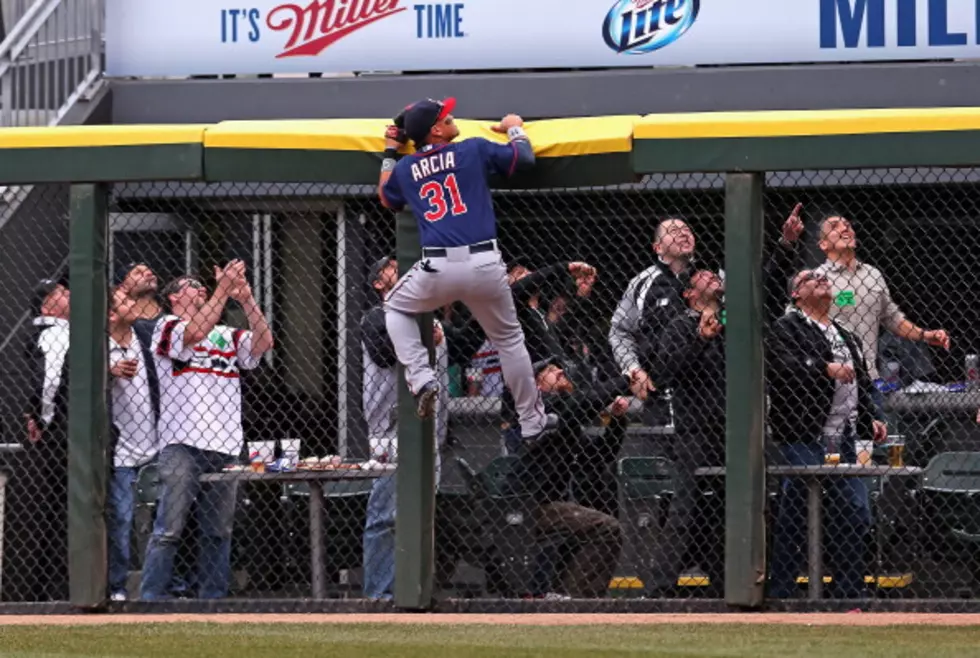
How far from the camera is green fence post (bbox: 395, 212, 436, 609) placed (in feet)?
27.5

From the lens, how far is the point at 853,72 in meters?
12.2

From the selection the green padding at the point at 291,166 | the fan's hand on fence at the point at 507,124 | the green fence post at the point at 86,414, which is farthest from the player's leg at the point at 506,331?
the green fence post at the point at 86,414

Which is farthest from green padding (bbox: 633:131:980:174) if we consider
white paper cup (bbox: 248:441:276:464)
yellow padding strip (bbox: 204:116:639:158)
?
white paper cup (bbox: 248:441:276:464)

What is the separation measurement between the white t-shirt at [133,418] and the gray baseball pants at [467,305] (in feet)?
5.83

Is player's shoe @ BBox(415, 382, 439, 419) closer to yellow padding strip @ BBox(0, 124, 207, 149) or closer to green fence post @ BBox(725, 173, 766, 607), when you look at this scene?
green fence post @ BBox(725, 173, 766, 607)

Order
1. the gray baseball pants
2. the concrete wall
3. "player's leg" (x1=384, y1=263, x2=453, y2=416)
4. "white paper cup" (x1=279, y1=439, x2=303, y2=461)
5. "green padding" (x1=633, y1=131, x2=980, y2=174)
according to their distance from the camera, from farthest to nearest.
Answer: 1. the concrete wall
2. "white paper cup" (x1=279, y1=439, x2=303, y2=461)
3. "player's leg" (x1=384, y1=263, x2=453, y2=416)
4. the gray baseball pants
5. "green padding" (x1=633, y1=131, x2=980, y2=174)

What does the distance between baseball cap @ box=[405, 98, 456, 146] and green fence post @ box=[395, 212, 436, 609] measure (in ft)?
1.33

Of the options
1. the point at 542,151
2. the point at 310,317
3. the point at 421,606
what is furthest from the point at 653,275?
the point at 310,317

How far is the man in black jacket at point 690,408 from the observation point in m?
8.63

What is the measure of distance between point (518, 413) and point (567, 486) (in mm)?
675

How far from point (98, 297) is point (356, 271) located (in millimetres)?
3041

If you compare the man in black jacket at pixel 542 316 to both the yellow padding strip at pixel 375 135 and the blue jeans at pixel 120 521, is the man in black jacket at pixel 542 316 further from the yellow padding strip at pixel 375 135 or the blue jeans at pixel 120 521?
the blue jeans at pixel 120 521

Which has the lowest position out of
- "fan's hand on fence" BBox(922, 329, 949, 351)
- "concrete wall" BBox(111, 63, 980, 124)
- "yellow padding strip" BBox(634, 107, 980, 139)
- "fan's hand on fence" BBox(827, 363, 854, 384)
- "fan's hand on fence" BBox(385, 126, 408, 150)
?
"fan's hand on fence" BBox(827, 363, 854, 384)

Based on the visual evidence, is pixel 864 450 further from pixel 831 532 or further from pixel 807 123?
pixel 807 123
